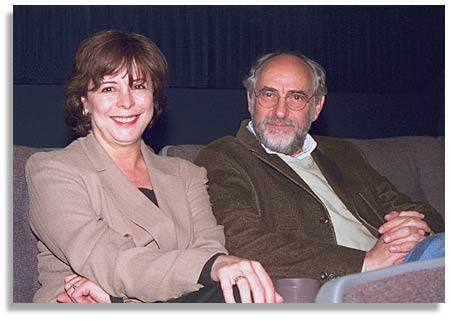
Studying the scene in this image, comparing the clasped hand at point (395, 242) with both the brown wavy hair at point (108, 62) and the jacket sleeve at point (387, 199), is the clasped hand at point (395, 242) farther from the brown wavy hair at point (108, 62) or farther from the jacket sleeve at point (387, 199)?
the brown wavy hair at point (108, 62)

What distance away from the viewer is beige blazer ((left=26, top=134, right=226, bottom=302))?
170 centimetres

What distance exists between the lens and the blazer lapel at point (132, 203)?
1904mm

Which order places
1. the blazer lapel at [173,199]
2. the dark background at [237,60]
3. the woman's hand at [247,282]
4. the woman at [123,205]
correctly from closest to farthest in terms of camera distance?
the woman's hand at [247,282] → the woman at [123,205] → the blazer lapel at [173,199] → the dark background at [237,60]

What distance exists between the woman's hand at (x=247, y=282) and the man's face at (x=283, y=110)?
874 mm

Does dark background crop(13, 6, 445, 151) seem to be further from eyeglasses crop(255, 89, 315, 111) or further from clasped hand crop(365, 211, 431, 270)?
clasped hand crop(365, 211, 431, 270)

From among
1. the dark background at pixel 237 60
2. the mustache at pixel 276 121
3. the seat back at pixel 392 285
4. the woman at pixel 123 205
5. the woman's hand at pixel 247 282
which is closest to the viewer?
the seat back at pixel 392 285

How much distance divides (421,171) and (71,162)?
4.79 feet

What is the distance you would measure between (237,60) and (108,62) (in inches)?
85.1

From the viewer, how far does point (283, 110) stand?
2480 millimetres

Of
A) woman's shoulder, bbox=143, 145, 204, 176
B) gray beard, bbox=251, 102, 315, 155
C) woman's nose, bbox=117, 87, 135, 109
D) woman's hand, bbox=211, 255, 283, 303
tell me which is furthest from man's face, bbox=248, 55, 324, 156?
woman's hand, bbox=211, 255, 283, 303

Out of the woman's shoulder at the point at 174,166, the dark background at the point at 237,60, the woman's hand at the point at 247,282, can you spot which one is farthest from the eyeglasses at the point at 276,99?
the dark background at the point at 237,60

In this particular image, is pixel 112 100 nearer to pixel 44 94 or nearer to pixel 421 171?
pixel 421 171

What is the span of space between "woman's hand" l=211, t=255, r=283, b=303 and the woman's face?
21.5 inches

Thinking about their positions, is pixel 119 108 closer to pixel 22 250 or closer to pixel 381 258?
pixel 22 250
